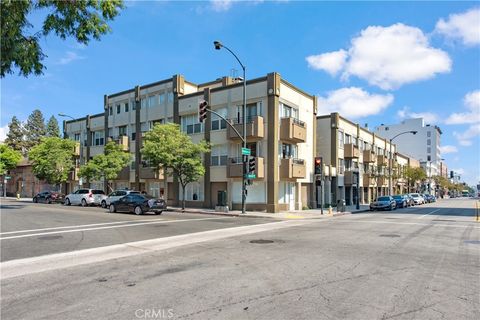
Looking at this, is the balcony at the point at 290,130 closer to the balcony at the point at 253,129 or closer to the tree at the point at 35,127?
the balcony at the point at 253,129

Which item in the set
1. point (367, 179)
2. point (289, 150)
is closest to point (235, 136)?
point (289, 150)

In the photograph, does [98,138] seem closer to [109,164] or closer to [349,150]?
[109,164]

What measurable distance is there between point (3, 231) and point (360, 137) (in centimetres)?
4592

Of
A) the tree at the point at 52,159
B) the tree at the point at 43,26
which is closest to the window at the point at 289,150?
the tree at the point at 43,26

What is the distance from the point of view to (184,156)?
1243 inches

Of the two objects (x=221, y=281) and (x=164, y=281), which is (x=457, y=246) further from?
(x=164, y=281)

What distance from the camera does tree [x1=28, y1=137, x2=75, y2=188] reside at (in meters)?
46.8

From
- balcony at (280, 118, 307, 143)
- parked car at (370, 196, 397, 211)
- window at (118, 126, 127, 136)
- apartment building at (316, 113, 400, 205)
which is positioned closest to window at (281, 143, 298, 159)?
balcony at (280, 118, 307, 143)

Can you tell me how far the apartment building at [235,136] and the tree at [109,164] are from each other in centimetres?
228

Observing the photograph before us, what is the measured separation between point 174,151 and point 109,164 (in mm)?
12421

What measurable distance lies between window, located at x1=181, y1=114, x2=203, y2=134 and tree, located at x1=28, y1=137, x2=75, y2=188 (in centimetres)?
1967

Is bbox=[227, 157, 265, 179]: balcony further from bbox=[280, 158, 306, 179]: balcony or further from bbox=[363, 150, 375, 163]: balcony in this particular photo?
bbox=[363, 150, 375, 163]: balcony

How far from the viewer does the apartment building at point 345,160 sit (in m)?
42.4

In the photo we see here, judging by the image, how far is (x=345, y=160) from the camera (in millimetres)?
47219
